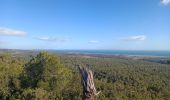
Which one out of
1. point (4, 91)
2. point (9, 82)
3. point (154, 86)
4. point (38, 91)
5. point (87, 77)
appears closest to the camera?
point (87, 77)

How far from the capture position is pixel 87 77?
269 inches

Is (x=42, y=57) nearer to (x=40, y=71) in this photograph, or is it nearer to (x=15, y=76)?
(x=40, y=71)

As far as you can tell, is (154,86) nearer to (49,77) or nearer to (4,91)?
(49,77)

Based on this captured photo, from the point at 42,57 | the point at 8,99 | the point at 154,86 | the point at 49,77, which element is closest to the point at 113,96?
the point at 49,77

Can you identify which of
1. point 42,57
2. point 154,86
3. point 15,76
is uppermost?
point 42,57

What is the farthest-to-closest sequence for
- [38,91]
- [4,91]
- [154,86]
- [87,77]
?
[154,86] < [4,91] < [38,91] < [87,77]

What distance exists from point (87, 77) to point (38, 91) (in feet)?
71.5

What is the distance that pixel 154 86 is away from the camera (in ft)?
179

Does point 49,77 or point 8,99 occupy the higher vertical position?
point 49,77

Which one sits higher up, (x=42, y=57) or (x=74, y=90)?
(x=42, y=57)

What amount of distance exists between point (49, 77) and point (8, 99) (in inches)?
260

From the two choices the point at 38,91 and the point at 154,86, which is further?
the point at 154,86

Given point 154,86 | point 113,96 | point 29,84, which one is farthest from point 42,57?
point 154,86

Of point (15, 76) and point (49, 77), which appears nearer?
point (49, 77)
